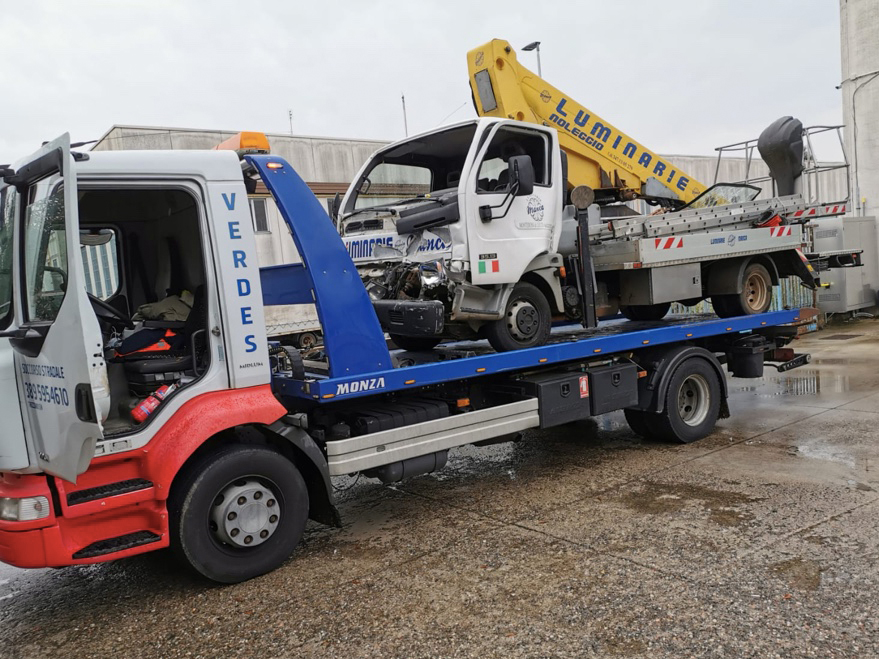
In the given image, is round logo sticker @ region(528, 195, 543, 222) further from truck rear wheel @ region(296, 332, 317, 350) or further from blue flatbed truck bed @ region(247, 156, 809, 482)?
truck rear wheel @ region(296, 332, 317, 350)

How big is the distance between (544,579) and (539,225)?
2.98m

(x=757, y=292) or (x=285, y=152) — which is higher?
(x=285, y=152)

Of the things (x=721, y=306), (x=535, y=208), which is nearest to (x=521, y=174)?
(x=535, y=208)

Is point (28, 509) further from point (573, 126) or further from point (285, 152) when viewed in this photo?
point (285, 152)

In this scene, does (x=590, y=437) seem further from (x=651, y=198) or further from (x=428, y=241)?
(x=428, y=241)

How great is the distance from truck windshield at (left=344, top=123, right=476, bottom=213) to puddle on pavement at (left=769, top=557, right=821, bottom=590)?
3.92m

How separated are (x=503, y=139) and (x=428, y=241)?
1080 millimetres

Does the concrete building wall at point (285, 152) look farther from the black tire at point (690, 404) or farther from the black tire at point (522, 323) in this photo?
the black tire at point (690, 404)

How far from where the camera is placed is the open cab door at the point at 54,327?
3.60 meters

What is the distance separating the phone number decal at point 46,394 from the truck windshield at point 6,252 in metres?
0.38

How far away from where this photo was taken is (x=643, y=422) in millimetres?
7281

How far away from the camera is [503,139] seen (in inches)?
240

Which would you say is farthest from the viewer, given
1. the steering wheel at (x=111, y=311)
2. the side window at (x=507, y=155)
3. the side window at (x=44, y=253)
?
the side window at (x=507, y=155)

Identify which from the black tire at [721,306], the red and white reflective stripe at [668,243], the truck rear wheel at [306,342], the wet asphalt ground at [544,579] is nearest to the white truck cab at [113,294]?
the wet asphalt ground at [544,579]
